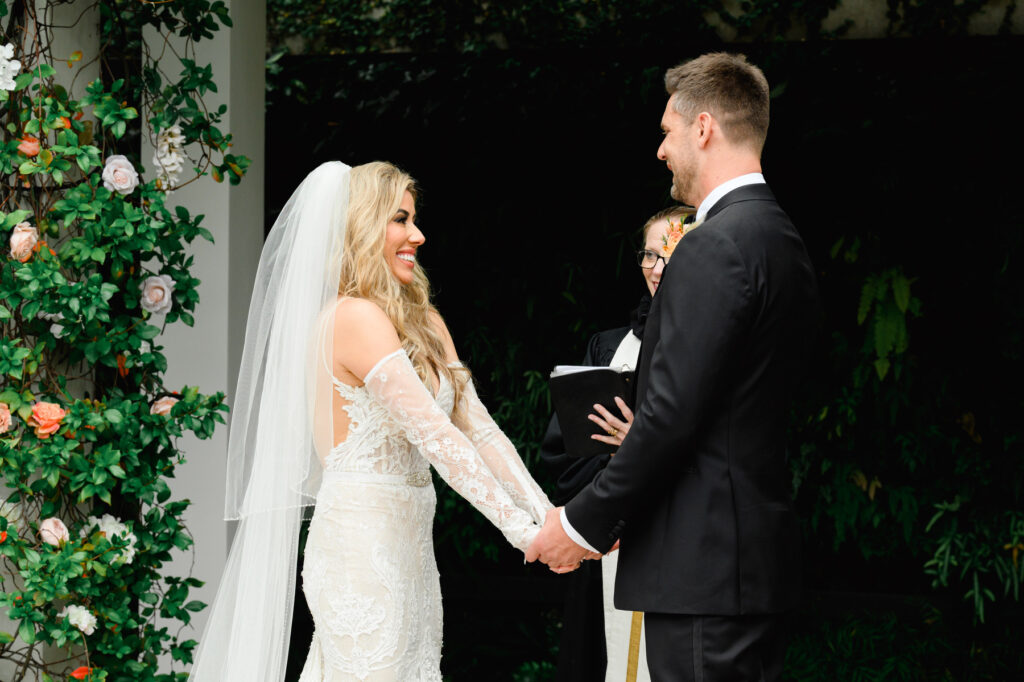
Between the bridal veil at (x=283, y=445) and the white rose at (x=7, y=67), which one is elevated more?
the white rose at (x=7, y=67)

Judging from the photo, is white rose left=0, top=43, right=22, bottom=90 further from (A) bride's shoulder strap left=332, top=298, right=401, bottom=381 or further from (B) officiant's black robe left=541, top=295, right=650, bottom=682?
(B) officiant's black robe left=541, top=295, right=650, bottom=682

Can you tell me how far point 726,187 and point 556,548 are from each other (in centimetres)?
104

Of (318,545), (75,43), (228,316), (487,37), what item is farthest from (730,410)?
(487,37)

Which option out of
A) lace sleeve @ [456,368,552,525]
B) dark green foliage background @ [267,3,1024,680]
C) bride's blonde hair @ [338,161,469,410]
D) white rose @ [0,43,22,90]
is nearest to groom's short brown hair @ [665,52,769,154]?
bride's blonde hair @ [338,161,469,410]

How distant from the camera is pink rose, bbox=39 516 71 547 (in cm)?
312

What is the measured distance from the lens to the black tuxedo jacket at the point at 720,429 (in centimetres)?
238

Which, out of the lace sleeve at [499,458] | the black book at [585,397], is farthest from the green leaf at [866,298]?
the black book at [585,397]

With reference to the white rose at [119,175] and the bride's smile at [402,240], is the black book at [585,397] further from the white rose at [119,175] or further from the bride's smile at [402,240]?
the white rose at [119,175]

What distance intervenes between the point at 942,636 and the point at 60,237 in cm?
464

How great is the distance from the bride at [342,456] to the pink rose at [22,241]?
0.69 m

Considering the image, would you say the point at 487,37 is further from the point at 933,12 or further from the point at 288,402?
the point at 288,402

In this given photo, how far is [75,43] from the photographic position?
3.40 metres

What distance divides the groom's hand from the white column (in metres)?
A: 1.49

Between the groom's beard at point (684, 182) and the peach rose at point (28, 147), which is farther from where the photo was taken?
the peach rose at point (28, 147)
